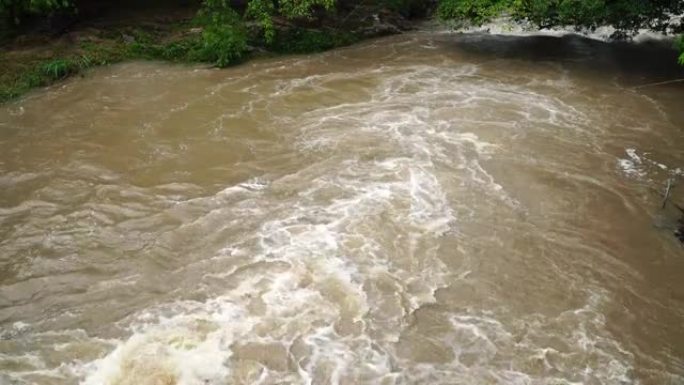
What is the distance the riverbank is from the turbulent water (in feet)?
4.39

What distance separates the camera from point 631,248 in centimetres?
766

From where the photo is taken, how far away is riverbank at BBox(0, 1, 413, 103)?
1395 centimetres

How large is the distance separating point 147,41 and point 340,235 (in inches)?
434

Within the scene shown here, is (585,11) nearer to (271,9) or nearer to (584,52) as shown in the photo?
(584,52)

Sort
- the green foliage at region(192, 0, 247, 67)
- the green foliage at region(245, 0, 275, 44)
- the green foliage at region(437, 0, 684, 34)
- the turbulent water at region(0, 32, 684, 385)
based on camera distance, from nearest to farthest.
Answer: the turbulent water at region(0, 32, 684, 385) → the green foliage at region(437, 0, 684, 34) → the green foliage at region(192, 0, 247, 67) → the green foliage at region(245, 0, 275, 44)

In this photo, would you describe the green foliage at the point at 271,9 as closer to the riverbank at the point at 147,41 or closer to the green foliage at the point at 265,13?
the green foliage at the point at 265,13

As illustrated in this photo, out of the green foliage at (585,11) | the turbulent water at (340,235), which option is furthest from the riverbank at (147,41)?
the green foliage at (585,11)

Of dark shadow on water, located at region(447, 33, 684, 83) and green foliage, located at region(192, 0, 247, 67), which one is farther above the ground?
green foliage, located at region(192, 0, 247, 67)

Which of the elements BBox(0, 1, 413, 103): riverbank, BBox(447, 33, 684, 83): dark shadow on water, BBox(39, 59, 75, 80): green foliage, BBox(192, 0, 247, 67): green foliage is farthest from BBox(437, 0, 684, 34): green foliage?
BBox(39, 59, 75, 80): green foliage

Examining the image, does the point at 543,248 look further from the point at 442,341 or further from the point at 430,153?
the point at 430,153

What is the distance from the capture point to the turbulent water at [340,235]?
19.6 feet

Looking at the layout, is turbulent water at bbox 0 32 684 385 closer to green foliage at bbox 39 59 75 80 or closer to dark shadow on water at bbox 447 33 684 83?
green foliage at bbox 39 59 75 80

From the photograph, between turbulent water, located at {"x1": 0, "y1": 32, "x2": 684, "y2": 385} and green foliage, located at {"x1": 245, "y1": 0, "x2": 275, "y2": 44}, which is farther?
green foliage, located at {"x1": 245, "y1": 0, "x2": 275, "y2": 44}

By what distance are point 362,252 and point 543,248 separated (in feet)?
7.95
